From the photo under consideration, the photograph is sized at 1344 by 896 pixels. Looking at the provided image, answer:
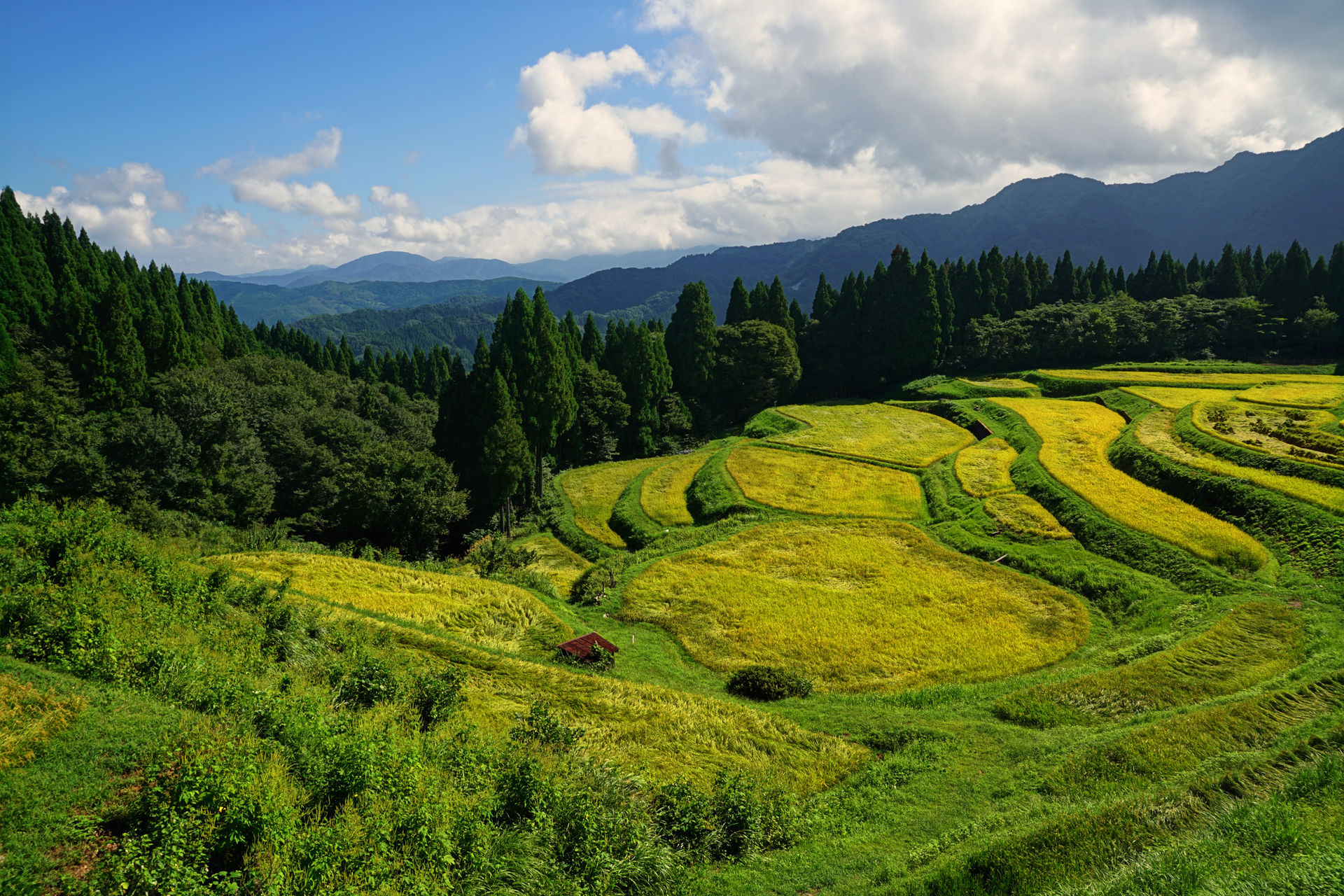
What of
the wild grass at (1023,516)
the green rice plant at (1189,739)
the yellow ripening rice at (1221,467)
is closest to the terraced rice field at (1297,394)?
the yellow ripening rice at (1221,467)

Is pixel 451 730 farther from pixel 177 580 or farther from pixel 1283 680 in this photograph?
pixel 1283 680

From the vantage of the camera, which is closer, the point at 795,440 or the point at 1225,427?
the point at 1225,427

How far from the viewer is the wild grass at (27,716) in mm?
8711

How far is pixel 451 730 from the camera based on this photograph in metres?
14.1

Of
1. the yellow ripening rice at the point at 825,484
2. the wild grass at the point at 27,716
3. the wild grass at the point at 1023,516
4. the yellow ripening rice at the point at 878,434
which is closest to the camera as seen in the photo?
the wild grass at the point at 27,716

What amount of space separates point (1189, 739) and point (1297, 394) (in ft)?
155

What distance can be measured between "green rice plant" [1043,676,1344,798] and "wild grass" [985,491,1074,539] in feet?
52.2

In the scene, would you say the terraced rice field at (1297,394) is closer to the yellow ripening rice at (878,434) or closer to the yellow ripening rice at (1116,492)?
the yellow ripening rice at (1116,492)

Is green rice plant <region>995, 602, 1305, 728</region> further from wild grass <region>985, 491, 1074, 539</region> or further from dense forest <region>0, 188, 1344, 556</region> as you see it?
dense forest <region>0, 188, 1344, 556</region>

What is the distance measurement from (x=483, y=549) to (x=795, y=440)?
26.9 m

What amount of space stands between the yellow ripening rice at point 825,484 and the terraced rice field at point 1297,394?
25527 mm

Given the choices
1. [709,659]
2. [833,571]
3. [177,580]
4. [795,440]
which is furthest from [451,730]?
[795,440]

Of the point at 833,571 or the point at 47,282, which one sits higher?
the point at 47,282

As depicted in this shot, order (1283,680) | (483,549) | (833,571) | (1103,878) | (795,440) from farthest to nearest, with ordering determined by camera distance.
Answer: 1. (795,440)
2. (483,549)
3. (833,571)
4. (1283,680)
5. (1103,878)
